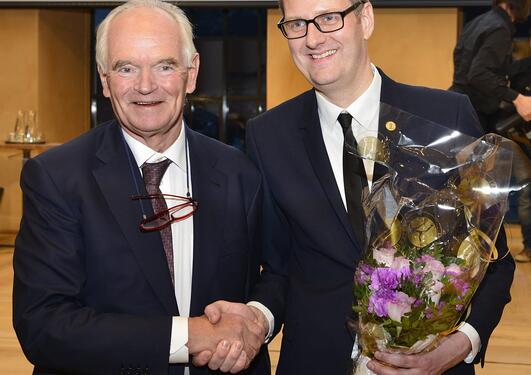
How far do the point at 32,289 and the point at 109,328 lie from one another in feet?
0.65

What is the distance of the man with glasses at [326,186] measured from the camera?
2.16 metres

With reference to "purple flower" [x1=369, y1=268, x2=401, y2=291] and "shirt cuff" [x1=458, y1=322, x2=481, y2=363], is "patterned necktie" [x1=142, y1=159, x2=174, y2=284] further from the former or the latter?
"shirt cuff" [x1=458, y1=322, x2=481, y2=363]

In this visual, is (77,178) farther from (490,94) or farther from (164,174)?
(490,94)

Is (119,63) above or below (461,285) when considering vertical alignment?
above

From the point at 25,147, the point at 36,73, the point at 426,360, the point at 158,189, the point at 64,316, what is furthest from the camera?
the point at 36,73

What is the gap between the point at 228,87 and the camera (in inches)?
430

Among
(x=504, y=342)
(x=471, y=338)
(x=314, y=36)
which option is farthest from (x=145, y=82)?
(x=504, y=342)

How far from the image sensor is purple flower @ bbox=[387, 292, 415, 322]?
169cm

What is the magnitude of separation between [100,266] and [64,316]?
14 centimetres

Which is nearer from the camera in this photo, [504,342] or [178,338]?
[178,338]

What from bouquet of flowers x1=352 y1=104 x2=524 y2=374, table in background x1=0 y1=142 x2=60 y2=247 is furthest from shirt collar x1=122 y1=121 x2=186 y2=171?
table in background x1=0 y1=142 x2=60 y2=247

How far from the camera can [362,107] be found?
7.36ft

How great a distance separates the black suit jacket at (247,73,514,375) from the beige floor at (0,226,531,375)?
1734mm

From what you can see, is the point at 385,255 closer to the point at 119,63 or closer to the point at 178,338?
the point at 178,338
